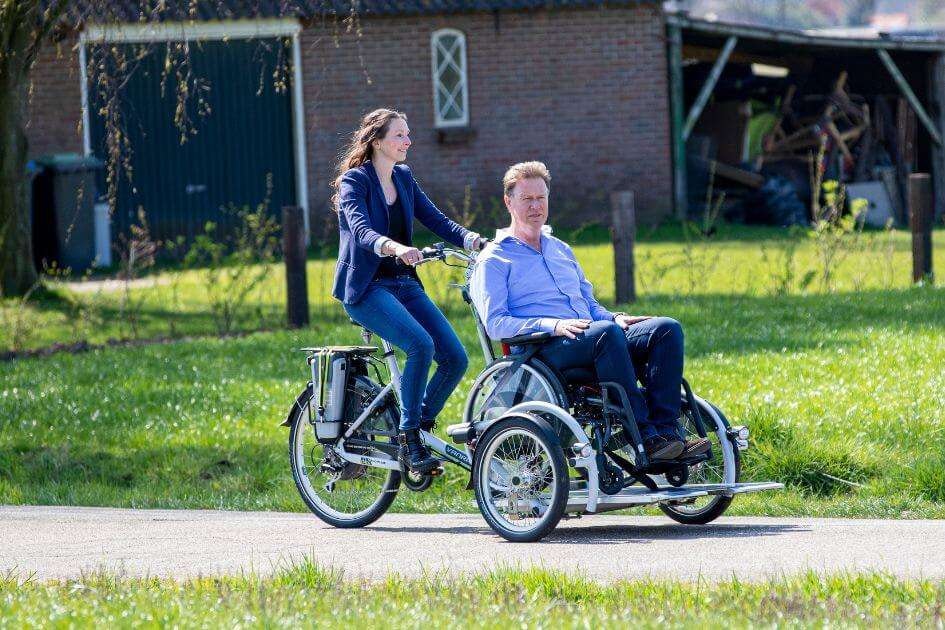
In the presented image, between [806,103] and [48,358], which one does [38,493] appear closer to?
[48,358]

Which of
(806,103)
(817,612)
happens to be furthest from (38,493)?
(806,103)

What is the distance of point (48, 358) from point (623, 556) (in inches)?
331

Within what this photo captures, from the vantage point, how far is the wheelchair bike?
6.76 metres

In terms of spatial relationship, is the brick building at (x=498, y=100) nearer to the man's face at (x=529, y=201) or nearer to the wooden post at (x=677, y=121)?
the wooden post at (x=677, y=121)

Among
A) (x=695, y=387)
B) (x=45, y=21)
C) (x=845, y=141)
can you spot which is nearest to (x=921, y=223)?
(x=695, y=387)

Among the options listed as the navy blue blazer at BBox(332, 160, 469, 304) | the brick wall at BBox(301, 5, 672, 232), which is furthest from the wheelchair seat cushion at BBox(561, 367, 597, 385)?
the brick wall at BBox(301, 5, 672, 232)

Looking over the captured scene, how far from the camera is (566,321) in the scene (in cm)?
698

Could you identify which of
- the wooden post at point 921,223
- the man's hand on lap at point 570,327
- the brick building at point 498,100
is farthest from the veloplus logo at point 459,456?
the brick building at point 498,100

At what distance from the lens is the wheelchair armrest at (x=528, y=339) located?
704cm

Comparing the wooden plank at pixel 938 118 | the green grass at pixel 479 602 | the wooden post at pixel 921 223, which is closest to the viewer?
the green grass at pixel 479 602

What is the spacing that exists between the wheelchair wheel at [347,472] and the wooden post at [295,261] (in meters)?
6.48

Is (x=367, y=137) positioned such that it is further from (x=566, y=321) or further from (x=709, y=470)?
(x=709, y=470)

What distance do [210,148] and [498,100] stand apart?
15.4 ft

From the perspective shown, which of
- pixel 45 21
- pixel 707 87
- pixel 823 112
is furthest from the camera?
pixel 823 112
